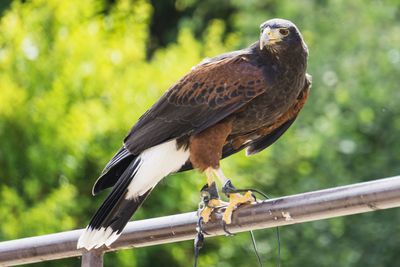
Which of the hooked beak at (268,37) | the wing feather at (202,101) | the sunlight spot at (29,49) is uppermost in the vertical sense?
the hooked beak at (268,37)

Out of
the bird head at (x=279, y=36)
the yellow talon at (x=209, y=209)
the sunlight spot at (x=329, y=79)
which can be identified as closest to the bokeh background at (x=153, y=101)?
the sunlight spot at (x=329, y=79)

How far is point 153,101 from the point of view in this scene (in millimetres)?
7598

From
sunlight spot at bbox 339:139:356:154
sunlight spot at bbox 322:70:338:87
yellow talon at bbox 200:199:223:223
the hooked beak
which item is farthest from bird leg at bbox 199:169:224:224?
sunlight spot at bbox 322:70:338:87

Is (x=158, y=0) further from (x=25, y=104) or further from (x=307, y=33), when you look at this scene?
(x=25, y=104)

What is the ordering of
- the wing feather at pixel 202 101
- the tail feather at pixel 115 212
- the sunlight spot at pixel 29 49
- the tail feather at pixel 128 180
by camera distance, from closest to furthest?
the tail feather at pixel 115 212
the tail feather at pixel 128 180
the wing feather at pixel 202 101
the sunlight spot at pixel 29 49

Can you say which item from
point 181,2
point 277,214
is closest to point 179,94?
point 277,214

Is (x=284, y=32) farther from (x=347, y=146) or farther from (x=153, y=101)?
(x=347, y=146)

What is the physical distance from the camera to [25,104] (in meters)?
7.43

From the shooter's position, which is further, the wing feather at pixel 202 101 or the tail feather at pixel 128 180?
the wing feather at pixel 202 101

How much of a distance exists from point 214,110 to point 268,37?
351 millimetres

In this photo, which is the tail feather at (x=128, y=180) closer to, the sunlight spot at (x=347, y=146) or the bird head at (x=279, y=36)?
the bird head at (x=279, y=36)

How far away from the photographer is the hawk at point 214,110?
4164mm

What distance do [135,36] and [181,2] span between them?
167 inches

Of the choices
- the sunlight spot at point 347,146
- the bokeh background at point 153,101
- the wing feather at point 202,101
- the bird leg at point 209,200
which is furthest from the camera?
the sunlight spot at point 347,146
